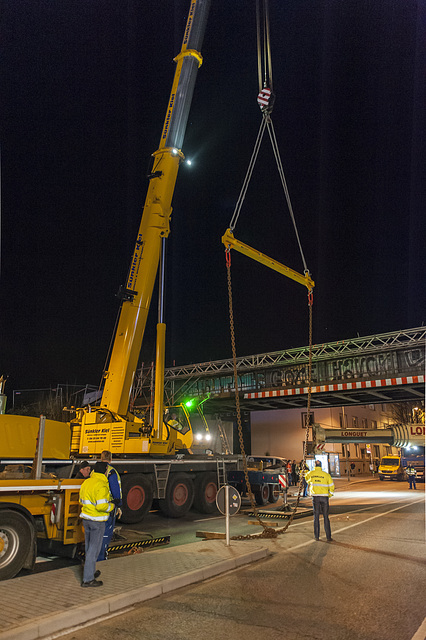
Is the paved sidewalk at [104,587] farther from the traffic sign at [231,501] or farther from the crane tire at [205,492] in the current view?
the crane tire at [205,492]

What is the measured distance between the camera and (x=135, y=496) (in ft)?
39.9

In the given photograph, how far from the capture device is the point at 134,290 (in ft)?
43.2

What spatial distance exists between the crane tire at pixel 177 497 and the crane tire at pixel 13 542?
662 cm

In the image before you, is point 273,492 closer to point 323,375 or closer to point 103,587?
point 323,375

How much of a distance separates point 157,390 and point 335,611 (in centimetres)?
833

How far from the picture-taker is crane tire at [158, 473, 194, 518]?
43.5 feet

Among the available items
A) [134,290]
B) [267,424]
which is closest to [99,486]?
[134,290]

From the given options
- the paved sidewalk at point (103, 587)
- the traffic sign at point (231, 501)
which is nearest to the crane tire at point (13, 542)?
the paved sidewalk at point (103, 587)

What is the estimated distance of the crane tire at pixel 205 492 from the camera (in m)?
14.4

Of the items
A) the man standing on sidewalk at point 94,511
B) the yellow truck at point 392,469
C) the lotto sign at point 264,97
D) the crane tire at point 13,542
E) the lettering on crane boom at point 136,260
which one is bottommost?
the yellow truck at point 392,469

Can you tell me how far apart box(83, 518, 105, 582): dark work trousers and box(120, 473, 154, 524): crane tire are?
18.8ft

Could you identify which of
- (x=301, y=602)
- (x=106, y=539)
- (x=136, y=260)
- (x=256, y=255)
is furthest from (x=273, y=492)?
(x=301, y=602)

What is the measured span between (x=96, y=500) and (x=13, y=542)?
165 centimetres

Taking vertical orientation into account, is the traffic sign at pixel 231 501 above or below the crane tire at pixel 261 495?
above
